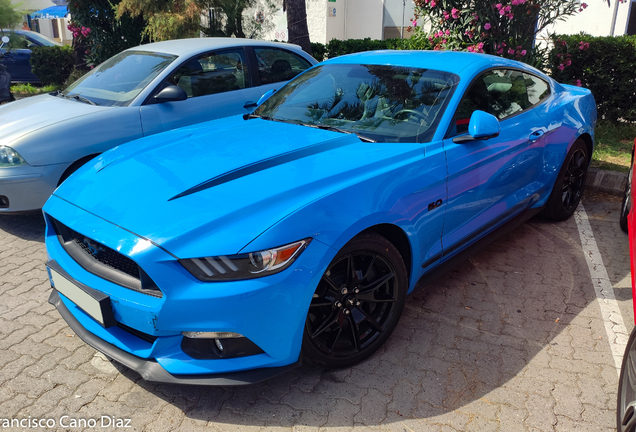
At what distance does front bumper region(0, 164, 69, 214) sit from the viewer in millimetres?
4328

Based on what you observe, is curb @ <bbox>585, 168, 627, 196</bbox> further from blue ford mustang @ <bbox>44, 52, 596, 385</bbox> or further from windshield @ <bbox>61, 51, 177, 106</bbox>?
windshield @ <bbox>61, 51, 177, 106</bbox>

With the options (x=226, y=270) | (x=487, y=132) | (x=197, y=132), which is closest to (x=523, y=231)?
(x=487, y=132)

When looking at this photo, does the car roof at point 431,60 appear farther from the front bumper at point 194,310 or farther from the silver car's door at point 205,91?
the front bumper at point 194,310

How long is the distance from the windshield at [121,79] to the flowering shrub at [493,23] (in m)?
4.18

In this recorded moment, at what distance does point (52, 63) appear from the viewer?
1346 centimetres

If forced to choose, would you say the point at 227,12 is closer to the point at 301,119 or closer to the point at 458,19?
the point at 458,19

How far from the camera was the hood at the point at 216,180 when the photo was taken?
2338 mm

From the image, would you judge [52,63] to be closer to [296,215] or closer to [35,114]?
[35,114]

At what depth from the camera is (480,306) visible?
3.61 meters

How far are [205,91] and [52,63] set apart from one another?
1016cm

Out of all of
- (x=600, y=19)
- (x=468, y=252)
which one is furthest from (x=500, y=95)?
(x=600, y=19)

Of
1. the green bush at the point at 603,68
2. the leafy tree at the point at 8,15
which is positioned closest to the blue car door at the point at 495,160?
the green bush at the point at 603,68

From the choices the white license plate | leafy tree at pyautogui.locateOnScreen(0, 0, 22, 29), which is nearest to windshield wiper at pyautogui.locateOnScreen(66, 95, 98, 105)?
the white license plate

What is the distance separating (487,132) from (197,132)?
75.1 inches
